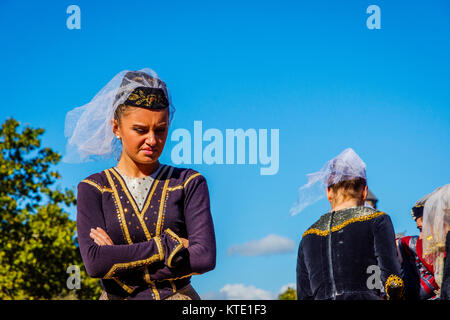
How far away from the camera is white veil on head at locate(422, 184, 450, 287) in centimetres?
531

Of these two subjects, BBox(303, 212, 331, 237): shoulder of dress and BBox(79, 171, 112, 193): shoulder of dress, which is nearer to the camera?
BBox(79, 171, 112, 193): shoulder of dress

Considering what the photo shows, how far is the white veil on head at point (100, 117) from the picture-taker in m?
3.82

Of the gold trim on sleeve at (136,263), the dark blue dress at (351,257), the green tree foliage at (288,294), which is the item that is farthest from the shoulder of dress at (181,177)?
the green tree foliage at (288,294)

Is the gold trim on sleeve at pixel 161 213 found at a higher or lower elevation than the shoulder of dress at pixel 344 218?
lower

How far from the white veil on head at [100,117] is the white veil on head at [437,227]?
276cm

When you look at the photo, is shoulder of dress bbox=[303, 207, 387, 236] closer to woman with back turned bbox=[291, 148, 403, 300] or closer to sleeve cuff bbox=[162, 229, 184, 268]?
woman with back turned bbox=[291, 148, 403, 300]

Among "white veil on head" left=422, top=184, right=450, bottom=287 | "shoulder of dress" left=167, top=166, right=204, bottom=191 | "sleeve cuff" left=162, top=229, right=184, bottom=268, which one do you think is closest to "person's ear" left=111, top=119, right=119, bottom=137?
"shoulder of dress" left=167, top=166, right=204, bottom=191

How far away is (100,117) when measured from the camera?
3936mm

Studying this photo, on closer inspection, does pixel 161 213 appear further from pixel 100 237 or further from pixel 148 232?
pixel 100 237

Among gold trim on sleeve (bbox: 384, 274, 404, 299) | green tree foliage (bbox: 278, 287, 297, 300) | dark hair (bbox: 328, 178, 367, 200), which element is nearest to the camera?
gold trim on sleeve (bbox: 384, 274, 404, 299)

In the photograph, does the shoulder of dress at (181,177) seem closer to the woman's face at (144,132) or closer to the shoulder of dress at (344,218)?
the woman's face at (144,132)

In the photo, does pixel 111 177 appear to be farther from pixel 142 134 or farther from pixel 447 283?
pixel 447 283

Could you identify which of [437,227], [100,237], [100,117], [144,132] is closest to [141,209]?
[100,237]

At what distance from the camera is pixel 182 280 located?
3.66 meters
